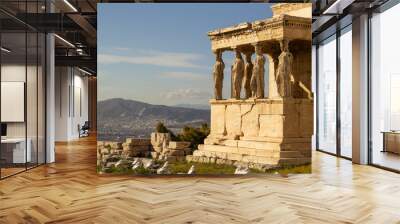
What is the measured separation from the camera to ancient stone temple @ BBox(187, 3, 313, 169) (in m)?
Answer: 6.97

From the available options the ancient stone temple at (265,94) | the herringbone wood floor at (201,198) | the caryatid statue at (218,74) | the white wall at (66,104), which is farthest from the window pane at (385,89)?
the white wall at (66,104)

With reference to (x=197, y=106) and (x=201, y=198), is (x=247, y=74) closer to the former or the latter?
(x=197, y=106)

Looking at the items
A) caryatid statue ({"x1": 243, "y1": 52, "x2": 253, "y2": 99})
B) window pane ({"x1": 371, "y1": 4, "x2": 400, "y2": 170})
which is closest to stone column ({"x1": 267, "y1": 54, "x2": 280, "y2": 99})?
caryatid statue ({"x1": 243, "y1": 52, "x2": 253, "y2": 99})

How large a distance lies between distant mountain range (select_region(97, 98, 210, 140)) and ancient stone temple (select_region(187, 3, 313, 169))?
367mm

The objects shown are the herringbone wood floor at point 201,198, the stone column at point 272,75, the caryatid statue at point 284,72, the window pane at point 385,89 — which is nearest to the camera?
the herringbone wood floor at point 201,198

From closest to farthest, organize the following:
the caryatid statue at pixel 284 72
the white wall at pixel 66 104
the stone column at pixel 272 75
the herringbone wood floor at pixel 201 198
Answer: the herringbone wood floor at pixel 201 198
the caryatid statue at pixel 284 72
the stone column at pixel 272 75
the white wall at pixel 66 104

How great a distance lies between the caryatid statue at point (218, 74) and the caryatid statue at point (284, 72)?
873 millimetres

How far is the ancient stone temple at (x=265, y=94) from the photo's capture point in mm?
6973

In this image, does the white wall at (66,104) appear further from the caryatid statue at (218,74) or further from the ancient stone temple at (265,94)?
the caryatid statue at (218,74)

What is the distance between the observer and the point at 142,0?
9.26 meters

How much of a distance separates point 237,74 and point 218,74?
0.30 meters

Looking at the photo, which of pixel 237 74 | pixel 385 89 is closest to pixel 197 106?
pixel 237 74

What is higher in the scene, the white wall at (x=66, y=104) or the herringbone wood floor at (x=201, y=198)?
the white wall at (x=66, y=104)

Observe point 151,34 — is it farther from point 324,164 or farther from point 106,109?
point 324,164
